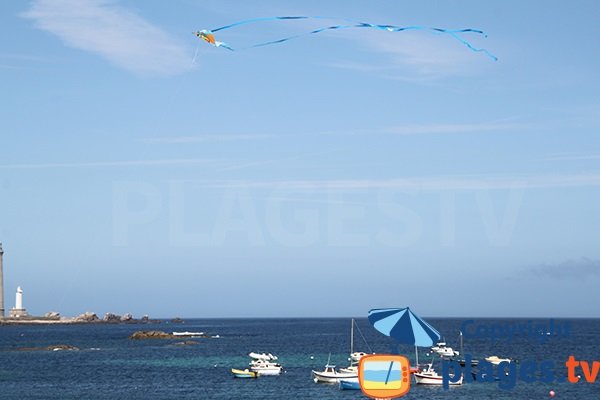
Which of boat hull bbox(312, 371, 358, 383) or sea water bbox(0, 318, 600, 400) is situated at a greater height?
boat hull bbox(312, 371, 358, 383)

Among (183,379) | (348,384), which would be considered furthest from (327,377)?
(183,379)

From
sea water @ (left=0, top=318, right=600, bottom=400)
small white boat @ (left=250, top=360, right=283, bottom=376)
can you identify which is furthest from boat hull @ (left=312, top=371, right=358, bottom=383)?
small white boat @ (left=250, top=360, right=283, bottom=376)

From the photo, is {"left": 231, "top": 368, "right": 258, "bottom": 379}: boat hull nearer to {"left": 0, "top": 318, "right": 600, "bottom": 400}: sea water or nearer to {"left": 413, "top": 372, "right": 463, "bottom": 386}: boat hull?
{"left": 0, "top": 318, "right": 600, "bottom": 400}: sea water

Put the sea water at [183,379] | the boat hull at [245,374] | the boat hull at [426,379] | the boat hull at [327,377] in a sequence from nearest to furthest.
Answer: the sea water at [183,379] → the boat hull at [426,379] → the boat hull at [327,377] → the boat hull at [245,374]

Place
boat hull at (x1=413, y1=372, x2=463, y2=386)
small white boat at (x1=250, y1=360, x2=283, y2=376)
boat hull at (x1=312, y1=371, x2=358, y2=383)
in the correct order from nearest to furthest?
1. boat hull at (x1=413, y1=372, x2=463, y2=386)
2. boat hull at (x1=312, y1=371, x2=358, y2=383)
3. small white boat at (x1=250, y1=360, x2=283, y2=376)

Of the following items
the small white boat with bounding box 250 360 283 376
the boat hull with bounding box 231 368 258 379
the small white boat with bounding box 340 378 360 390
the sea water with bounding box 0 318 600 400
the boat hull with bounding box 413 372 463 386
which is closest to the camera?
the sea water with bounding box 0 318 600 400

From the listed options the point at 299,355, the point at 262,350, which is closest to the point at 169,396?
the point at 299,355

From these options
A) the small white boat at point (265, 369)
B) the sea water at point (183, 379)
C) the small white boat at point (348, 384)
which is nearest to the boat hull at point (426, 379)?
the sea water at point (183, 379)

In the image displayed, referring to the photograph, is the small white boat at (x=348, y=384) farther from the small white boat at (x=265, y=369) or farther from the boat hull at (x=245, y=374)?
the small white boat at (x=265, y=369)

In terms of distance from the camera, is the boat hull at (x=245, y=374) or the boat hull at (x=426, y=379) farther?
the boat hull at (x=245, y=374)

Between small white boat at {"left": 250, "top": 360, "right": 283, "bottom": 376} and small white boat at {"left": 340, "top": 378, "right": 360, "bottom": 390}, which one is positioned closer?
small white boat at {"left": 340, "top": 378, "right": 360, "bottom": 390}

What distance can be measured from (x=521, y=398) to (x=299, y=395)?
18.6 m

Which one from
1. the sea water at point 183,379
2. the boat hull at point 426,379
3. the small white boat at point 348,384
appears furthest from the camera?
the boat hull at point 426,379

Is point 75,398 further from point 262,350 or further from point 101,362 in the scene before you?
point 262,350
